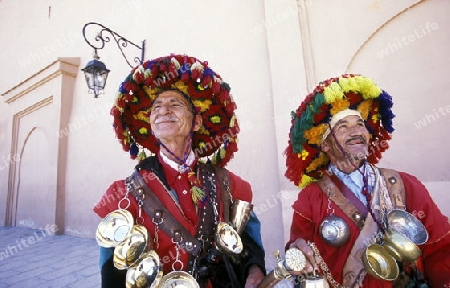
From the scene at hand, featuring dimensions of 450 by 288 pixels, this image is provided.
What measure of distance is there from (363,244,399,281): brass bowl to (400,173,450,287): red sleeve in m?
0.27

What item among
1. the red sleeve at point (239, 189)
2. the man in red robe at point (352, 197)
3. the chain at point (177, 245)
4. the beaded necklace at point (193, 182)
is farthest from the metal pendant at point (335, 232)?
the chain at point (177, 245)

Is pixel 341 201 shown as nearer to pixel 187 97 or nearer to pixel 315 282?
pixel 315 282

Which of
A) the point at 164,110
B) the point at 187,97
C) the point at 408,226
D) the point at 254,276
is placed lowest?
the point at 254,276

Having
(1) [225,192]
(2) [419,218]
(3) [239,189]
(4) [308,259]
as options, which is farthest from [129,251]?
(2) [419,218]

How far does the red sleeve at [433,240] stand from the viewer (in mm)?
1548

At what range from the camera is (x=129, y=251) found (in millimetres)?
1478

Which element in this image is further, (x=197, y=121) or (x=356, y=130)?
(x=197, y=121)

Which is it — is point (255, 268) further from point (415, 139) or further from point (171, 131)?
point (415, 139)

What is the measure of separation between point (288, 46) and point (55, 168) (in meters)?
6.67

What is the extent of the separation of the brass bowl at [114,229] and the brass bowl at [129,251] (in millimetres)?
28

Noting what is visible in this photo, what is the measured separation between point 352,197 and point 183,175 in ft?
3.56

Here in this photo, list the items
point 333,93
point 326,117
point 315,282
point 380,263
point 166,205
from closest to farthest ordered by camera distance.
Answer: point 315,282, point 380,263, point 166,205, point 333,93, point 326,117

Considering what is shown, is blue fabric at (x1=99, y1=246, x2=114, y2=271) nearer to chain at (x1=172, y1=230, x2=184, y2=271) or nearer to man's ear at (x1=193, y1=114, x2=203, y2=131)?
chain at (x1=172, y1=230, x2=184, y2=271)

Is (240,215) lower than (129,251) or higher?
higher
